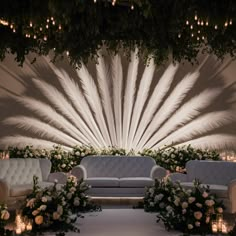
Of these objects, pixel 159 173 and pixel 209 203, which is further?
pixel 159 173

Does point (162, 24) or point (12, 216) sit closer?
point (162, 24)

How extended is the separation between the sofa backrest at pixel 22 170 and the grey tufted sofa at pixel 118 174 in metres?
0.54

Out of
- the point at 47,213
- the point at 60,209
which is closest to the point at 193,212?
the point at 60,209

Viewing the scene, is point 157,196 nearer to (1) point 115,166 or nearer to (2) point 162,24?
(1) point 115,166

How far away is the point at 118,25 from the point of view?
5672 mm

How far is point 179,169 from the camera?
27.8 feet

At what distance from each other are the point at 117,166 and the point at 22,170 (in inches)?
72.7

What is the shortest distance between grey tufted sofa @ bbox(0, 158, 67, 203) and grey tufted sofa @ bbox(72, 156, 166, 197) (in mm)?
478

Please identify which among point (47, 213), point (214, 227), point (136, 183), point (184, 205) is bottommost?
point (214, 227)

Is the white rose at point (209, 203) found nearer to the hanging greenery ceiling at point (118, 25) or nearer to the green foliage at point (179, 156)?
the hanging greenery ceiling at point (118, 25)

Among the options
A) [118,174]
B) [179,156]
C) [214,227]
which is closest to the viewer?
[214,227]

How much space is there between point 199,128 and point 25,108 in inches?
149

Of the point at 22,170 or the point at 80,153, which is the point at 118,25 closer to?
the point at 22,170

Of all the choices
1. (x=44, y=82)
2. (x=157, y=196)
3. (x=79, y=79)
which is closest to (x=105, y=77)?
(x=79, y=79)
